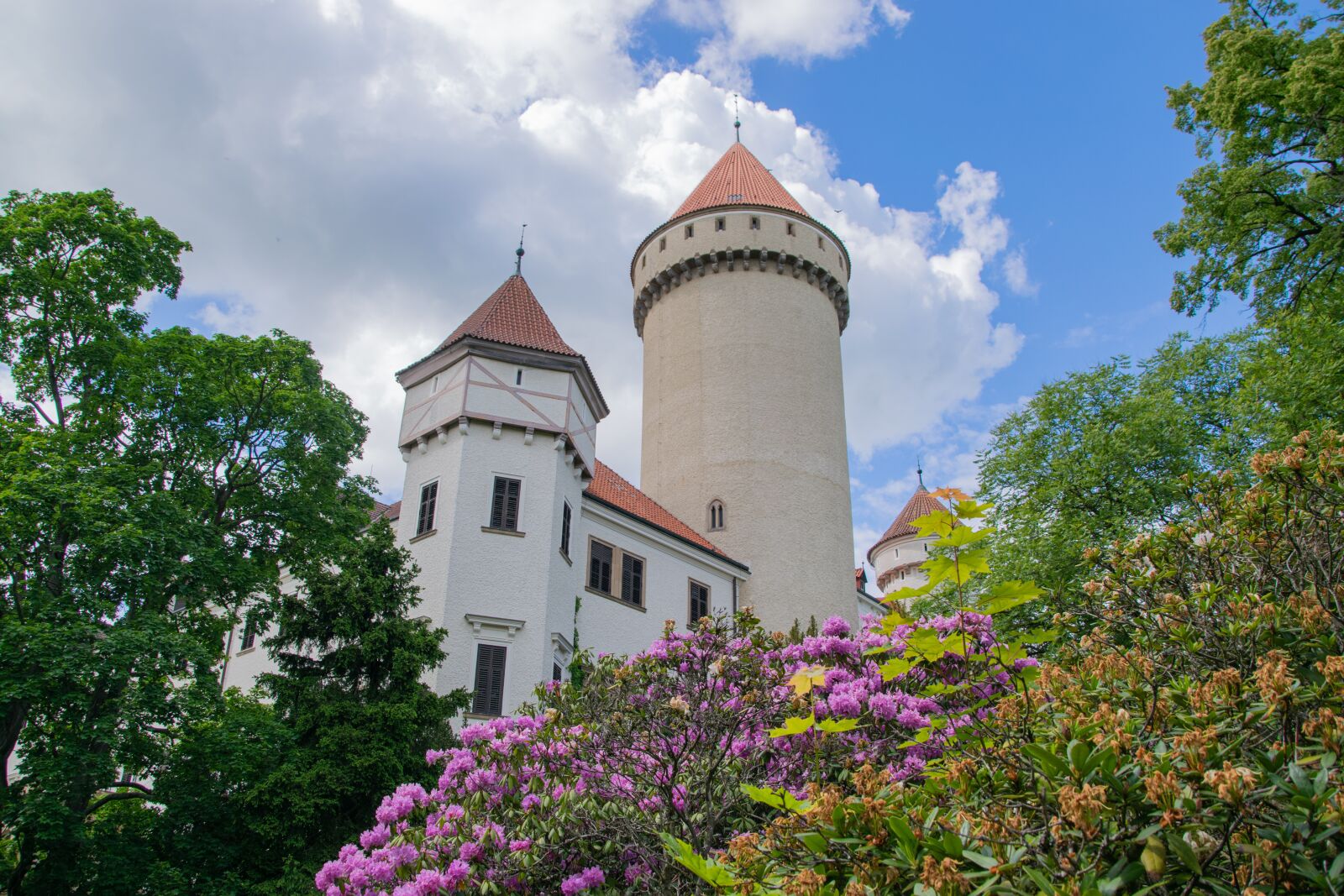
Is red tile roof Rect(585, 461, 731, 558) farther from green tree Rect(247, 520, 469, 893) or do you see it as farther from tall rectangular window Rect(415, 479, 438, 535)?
green tree Rect(247, 520, 469, 893)

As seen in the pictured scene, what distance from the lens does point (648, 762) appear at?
834 centimetres

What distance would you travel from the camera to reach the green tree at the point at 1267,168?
15641 millimetres

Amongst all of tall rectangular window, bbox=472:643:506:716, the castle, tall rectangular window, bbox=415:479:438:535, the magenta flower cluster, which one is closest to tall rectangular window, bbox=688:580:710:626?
the castle

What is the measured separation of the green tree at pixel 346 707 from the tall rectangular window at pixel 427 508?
14.7 ft

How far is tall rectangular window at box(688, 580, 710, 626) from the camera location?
27172mm

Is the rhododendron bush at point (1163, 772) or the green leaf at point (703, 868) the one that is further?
the green leaf at point (703, 868)

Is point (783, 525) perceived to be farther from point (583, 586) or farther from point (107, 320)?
point (107, 320)

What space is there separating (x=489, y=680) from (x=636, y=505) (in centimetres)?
918

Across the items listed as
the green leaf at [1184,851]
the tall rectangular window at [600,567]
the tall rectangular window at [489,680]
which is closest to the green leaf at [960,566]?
the green leaf at [1184,851]

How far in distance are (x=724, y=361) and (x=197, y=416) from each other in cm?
1813

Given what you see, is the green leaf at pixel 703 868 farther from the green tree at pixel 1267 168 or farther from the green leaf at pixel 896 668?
the green tree at pixel 1267 168

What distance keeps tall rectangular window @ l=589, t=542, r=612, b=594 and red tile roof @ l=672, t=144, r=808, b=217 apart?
15.0 meters

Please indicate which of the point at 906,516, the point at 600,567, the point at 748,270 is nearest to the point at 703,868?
the point at 600,567

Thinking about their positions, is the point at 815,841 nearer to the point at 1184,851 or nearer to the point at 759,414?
the point at 1184,851
